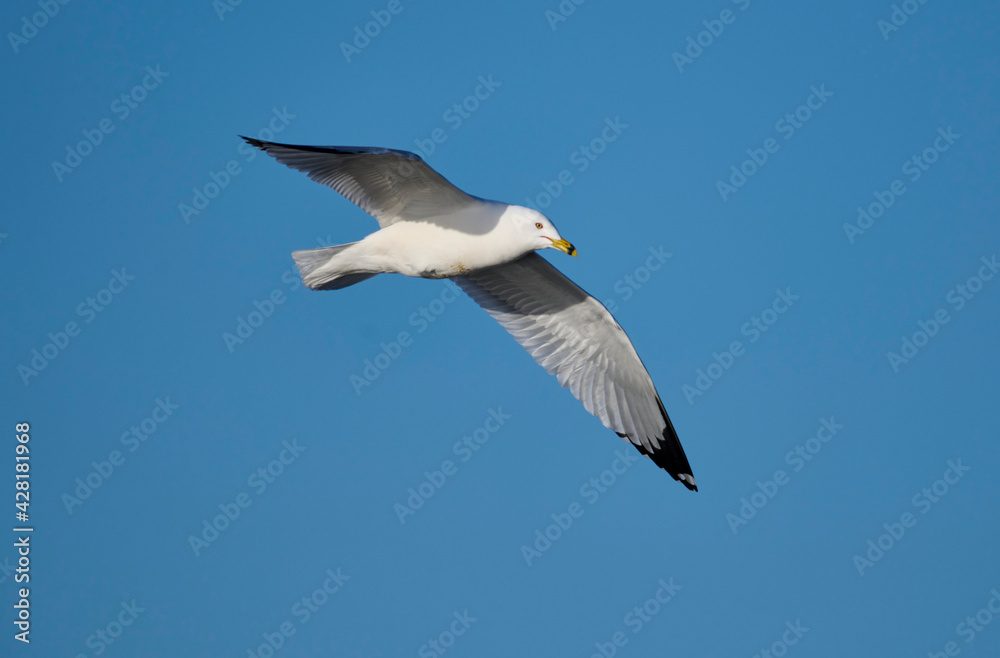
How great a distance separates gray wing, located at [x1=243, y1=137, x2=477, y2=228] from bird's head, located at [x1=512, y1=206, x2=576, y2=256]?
38 centimetres

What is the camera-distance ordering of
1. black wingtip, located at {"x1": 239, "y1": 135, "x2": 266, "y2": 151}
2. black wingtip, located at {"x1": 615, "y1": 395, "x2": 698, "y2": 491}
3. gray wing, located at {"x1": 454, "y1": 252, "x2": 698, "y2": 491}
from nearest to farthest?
black wingtip, located at {"x1": 239, "y1": 135, "x2": 266, "y2": 151}
gray wing, located at {"x1": 454, "y1": 252, "x2": 698, "y2": 491}
black wingtip, located at {"x1": 615, "y1": 395, "x2": 698, "y2": 491}

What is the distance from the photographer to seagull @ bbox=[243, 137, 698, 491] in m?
5.69

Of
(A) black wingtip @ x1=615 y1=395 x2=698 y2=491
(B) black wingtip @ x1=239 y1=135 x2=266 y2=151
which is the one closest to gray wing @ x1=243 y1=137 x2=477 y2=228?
(B) black wingtip @ x1=239 y1=135 x2=266 y2=151

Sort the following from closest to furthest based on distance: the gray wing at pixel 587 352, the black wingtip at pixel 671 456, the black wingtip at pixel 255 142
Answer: the black wingtip at pixel 255 142 < the gray wing at pixel 587 352 < the black wingtip at pixel 671 456

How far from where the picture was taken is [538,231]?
566 cm

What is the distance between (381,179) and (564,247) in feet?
3.81

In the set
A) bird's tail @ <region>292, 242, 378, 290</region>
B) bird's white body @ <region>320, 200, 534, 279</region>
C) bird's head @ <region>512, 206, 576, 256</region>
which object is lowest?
bird's tail @ <region>292, 242, 378, 290</region>

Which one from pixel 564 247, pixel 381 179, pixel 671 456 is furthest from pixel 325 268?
pixel 671 456

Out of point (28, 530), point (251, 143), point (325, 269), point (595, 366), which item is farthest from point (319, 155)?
point (28, 530)

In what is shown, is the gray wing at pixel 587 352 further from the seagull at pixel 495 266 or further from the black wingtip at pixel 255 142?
the black wingtip at pixel 255 142

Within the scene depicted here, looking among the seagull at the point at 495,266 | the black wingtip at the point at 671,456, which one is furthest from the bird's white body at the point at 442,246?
the black wingtip at the point at 671,456

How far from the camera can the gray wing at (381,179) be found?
18.1 feet

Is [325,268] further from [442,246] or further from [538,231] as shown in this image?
[538,231]

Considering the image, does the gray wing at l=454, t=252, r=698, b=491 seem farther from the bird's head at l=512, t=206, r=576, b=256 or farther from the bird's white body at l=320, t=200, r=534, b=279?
the bird's head at l=512, t=206, r=576, b=256
